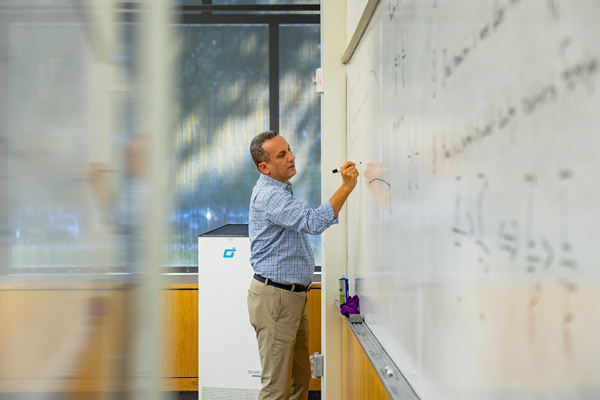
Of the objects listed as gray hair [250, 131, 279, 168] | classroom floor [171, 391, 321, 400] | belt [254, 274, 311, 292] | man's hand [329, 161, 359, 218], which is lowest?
classroom floor [171, 391, 321, 400]

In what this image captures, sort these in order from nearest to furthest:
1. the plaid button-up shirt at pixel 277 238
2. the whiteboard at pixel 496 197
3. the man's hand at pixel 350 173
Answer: the whiteboard at pixel 496 197 → the man's hand at pixel 350 173 → the plaid button-up shirt at pixel 277 238

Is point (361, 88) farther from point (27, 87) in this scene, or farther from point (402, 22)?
point (27, 87)

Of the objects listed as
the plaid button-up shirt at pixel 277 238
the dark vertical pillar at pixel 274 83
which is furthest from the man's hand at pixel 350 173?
the dark vertical pillar at pixel 274 83

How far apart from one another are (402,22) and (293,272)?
130 cm

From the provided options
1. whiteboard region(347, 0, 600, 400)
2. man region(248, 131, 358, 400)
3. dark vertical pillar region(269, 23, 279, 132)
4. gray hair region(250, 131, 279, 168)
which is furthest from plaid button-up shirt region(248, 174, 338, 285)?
dark vertical pillar region(269, 23, 279, 132)

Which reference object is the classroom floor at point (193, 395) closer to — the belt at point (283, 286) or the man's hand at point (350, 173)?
the belt at point (283, 286)

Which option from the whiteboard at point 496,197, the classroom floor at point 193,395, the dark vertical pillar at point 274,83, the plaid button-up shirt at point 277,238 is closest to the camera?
the whiteboard at point 496,197

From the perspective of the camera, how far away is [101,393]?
23 cm

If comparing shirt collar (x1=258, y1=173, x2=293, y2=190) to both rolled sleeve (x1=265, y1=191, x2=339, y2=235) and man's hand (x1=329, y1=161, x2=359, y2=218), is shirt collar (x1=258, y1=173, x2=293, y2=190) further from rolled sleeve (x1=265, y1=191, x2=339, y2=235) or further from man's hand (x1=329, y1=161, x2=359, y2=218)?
man's hand (x1=329, y1=161, x2=359, y2=218)

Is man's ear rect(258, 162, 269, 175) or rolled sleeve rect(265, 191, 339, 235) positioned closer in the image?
rolled sleeve rect(265, 191, 339, 235)

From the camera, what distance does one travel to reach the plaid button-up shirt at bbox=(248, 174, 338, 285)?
198 centimetres

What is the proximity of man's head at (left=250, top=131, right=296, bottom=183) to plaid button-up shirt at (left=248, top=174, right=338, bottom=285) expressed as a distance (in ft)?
0.16

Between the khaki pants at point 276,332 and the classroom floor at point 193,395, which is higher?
the khaki pants at point 276,332

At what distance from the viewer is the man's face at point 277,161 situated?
2193mm
